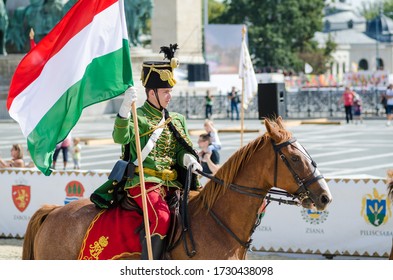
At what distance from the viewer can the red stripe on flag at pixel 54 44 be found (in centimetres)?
732

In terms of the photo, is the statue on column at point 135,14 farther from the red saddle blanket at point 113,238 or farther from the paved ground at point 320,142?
the red saddle blanket at point 113,238

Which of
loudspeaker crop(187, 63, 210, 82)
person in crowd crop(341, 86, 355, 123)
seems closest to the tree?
loudspeaker crop(187, 63, 210, 82)

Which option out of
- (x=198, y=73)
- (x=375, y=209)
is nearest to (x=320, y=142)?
(x=375, y=209)

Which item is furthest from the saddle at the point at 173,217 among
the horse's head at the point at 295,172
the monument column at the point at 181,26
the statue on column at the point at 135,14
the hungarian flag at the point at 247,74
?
the monument column at the point at 181,26

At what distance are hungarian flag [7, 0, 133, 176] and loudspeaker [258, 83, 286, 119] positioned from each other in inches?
195

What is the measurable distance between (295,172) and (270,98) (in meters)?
4.98

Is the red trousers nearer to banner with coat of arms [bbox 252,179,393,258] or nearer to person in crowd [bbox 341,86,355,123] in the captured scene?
banner with coat of arms [bbox 252,179,393,258]

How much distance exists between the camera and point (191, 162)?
773 cm

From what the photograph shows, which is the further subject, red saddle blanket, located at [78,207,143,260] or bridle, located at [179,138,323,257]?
red saddle blanket, located at [78,207,143,260]

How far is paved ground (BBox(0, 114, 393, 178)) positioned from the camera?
2403cm

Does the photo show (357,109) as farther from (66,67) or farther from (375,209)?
(66,67)
